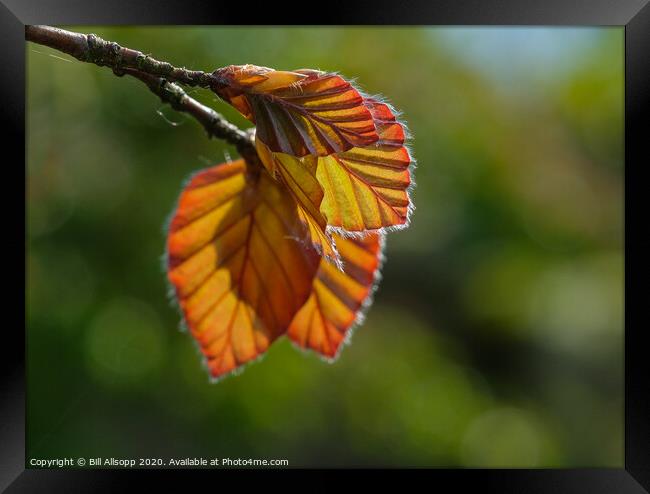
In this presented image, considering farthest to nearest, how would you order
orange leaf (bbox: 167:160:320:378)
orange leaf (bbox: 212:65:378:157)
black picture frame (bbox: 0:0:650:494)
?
1. black picture frame (bbox: 0:0:650:494)
2. orange leaf (bbox: 167:160:320:378)
3. orange leaf (bbox: 212:65:378:157)

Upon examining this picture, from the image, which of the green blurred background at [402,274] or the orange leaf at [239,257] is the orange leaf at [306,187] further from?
the green blurred background at [402,274]

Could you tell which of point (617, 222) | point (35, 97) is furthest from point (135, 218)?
point (617, 222)

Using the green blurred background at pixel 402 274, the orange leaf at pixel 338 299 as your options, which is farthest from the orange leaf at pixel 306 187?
the green blurred background at pixel 402 274

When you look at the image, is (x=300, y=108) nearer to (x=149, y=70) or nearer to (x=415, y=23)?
(x=149, y=70)

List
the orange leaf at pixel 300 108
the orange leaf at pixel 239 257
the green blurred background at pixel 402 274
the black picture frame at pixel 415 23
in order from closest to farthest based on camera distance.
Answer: the orange leaf at pixel 300 108
the orange leaf at pixel 239 257
the black picture frame at pixel 415 23
the green blurred background at pixel 402 274

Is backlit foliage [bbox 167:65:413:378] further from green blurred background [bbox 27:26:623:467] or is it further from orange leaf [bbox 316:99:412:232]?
green blurred background [bbox 27:26:623:467]

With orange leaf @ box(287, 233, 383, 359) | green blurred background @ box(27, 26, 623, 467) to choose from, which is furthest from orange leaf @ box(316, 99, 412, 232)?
green blurred background @ box(27, 26, 623, 467)
